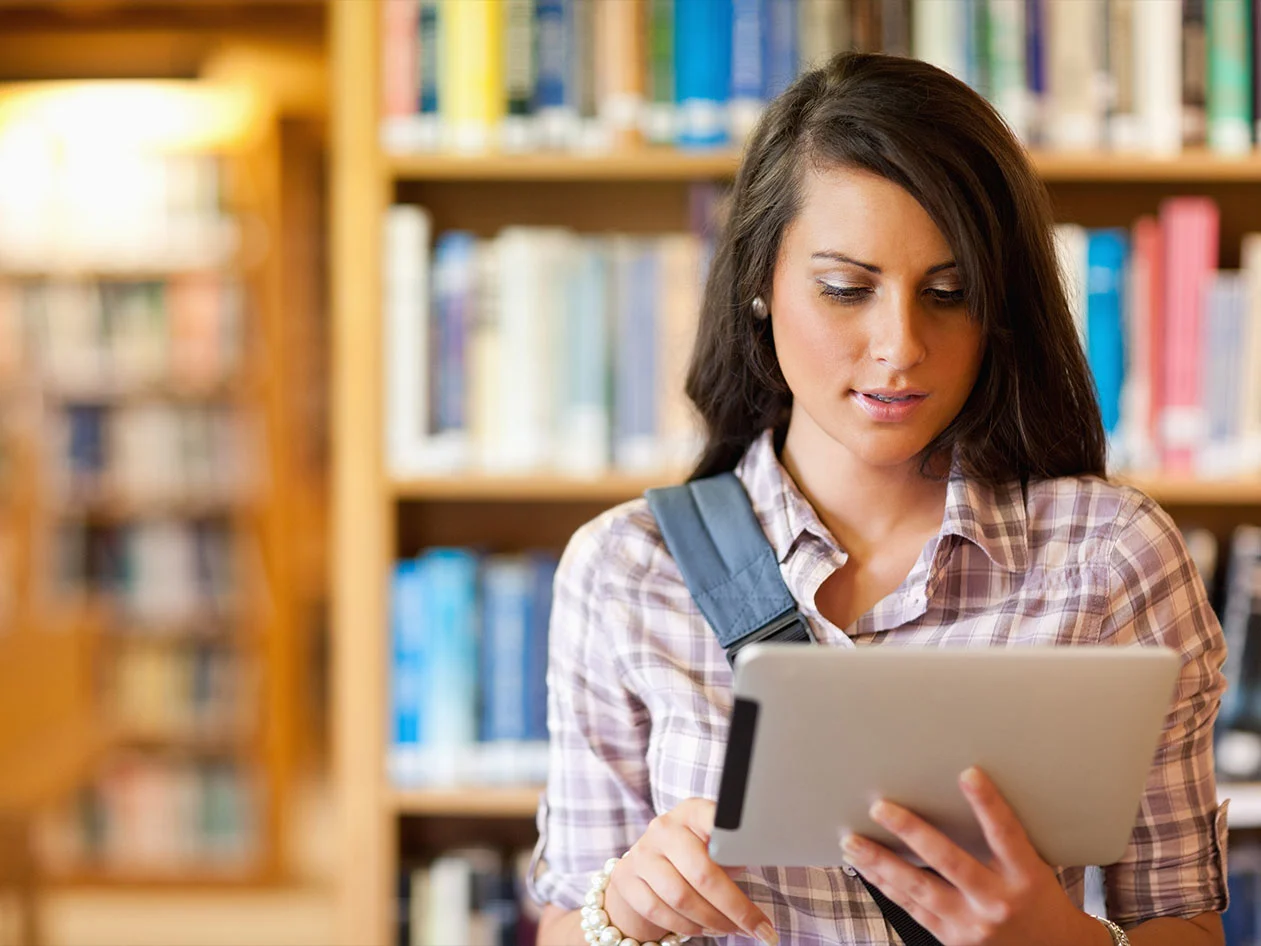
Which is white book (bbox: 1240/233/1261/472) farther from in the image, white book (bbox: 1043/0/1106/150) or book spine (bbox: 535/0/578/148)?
book spine (bbox: 535/0/578/148)

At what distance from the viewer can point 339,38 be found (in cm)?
172

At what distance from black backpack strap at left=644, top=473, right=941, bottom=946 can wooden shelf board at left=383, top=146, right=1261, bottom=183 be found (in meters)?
0.71

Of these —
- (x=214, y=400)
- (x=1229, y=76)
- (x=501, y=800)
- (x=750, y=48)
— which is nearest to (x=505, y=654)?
(x=501, y=800)

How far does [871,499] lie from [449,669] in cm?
82

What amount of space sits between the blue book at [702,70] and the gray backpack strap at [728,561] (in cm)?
74

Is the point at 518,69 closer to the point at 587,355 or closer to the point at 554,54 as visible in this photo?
the point at 554,54

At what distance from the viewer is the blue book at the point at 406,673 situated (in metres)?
1.78

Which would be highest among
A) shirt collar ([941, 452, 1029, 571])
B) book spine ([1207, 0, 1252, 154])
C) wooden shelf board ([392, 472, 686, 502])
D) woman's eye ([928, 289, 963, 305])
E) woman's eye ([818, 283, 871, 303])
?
book spine ([1207, 0, 1252, 154])

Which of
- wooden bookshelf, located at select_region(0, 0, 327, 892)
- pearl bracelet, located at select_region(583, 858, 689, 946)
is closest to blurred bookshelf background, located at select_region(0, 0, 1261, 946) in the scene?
pearl bracelet, located at select_region(583, 858, 689, 946)

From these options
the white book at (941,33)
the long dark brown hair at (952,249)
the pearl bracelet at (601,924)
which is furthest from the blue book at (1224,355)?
the pearl bracelet at (601,924)

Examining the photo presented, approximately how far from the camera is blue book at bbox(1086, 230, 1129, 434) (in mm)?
1736

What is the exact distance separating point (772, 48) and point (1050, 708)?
118 centimetres

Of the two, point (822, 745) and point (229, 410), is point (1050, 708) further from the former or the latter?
point (229, 410)

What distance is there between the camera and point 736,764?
2.65ft
